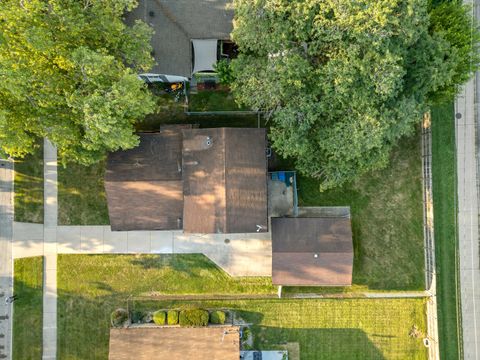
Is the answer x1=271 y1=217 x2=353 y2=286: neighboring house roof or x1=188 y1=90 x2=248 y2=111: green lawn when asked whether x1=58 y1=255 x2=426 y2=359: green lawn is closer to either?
x1=271 y1=217 x2=353 y2=286: neighboring house roof

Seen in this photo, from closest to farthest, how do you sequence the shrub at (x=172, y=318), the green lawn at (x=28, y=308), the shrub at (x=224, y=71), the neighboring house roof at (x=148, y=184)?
the shrub at (x=224, y=71) < the neighboring house roof at (x=148, y=184) < the shrub at (x=172, y=318) < the green lawn at (x=28, y=308)

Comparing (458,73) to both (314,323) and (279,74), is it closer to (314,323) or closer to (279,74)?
(279,74)

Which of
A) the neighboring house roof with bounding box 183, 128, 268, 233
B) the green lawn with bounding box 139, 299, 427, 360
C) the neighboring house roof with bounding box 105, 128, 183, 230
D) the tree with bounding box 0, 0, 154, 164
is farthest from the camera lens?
the green lawn with bounding box 139, 299, 427, 360

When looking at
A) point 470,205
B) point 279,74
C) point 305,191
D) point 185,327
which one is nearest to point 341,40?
point 279,74

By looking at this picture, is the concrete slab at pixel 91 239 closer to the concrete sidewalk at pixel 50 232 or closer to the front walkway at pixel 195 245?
the front walkway at pixel 195 245

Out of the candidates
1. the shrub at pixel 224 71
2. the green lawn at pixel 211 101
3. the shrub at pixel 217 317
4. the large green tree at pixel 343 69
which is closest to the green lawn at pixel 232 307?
the shrub at pixel 217 317

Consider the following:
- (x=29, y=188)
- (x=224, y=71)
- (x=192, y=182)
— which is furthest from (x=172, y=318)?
(x=224, y=71)

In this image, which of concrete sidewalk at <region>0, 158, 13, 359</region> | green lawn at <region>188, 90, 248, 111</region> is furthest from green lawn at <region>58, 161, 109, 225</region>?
green lawn at <region>188, 90, 248, 111</region>
